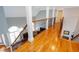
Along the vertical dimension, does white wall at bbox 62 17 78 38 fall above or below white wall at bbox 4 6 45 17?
below

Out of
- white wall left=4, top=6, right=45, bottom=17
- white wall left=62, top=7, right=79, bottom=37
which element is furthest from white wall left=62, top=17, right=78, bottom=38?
white wall left=4, top=6, right=45, bottom=17

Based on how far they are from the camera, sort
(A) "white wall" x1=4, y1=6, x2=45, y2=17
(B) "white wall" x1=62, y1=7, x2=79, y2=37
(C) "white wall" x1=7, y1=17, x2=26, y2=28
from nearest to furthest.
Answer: (B) "white wall" x1=62, y1=7, x2=79, y2=37, (A) "white wall" x1=4, y1=6, x2=45, y2=17, (C) "white wall" x1=7, y1=17, x2=26, y2=28

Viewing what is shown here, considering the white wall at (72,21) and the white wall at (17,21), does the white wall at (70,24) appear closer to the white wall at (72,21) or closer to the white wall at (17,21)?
the white wall at (72,21)

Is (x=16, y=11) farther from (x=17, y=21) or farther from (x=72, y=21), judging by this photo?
(x=72, y=21)

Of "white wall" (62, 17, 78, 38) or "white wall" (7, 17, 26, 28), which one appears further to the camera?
"white wall" (7, 17, 26, 28)

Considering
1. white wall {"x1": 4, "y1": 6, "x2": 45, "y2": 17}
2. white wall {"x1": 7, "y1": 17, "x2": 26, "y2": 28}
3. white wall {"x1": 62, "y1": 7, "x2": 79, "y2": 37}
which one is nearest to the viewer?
white wall {"x1": 62, "y1": 7, "x2": 79, "y2": 37}

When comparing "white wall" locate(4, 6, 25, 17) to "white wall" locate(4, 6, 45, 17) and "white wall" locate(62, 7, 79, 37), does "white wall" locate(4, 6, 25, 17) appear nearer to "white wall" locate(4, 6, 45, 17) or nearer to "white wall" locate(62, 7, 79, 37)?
"white wall" locate(4, 6, 45, 17)

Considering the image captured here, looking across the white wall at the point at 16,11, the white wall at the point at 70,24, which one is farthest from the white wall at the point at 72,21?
the white wall at the point at 16,11

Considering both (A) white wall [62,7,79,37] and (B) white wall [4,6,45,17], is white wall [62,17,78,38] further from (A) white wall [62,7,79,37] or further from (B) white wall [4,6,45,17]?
(B) white wall [4,6,45,17]

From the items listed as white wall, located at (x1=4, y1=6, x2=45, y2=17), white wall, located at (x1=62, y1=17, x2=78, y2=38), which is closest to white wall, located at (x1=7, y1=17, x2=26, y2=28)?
white wall, located at (x1=4, y1=6, x2=45, y2=17)

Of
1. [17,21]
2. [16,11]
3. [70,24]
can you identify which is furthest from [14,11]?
[70,24]

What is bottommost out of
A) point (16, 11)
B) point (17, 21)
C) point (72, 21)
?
point (17, 21)

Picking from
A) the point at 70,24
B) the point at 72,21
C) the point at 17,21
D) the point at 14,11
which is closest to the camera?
the point at 70,24
